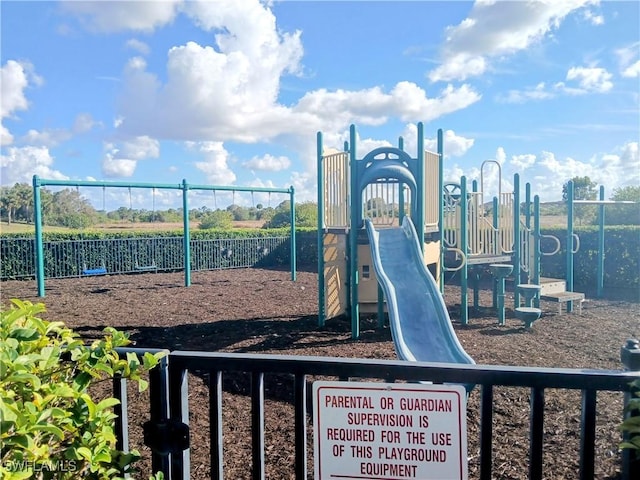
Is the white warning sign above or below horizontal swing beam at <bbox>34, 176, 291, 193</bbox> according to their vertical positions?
below

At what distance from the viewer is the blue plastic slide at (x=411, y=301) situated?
5332mm

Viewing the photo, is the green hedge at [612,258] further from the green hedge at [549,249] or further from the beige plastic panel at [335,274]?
the beige plastic panel at [335,274]

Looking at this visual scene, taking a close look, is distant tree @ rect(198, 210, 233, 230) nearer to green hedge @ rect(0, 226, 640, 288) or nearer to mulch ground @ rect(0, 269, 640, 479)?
green hedge @ rect(0, 226, 640, 288)

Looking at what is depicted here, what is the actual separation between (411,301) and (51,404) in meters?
→ 5.12

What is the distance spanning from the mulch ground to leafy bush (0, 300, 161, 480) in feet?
5.53

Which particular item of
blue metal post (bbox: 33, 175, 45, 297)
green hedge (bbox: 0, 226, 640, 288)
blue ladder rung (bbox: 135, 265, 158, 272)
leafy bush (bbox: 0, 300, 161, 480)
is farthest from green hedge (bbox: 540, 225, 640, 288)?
leafy bush (bbox: 0, 300, 161, 480)

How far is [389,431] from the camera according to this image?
1638 millimetres

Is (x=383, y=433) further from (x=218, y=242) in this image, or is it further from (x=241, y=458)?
(x=218, y=242)

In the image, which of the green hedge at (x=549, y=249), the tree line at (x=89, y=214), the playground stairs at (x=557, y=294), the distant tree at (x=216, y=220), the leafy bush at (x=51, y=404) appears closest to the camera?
the leafy bush at (x=51, y=404)

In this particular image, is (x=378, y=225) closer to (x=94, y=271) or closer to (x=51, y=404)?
(x=51, y=404)

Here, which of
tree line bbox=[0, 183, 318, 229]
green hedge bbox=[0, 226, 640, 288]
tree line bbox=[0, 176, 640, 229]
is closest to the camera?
green hedge bbox=[0, 226, 640, 288]

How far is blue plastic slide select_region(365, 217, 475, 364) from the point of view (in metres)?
5.33

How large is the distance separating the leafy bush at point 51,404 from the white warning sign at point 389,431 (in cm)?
63

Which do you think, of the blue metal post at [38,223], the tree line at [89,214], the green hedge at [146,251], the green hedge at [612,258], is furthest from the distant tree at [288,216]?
the blue metal post at [38,223]
